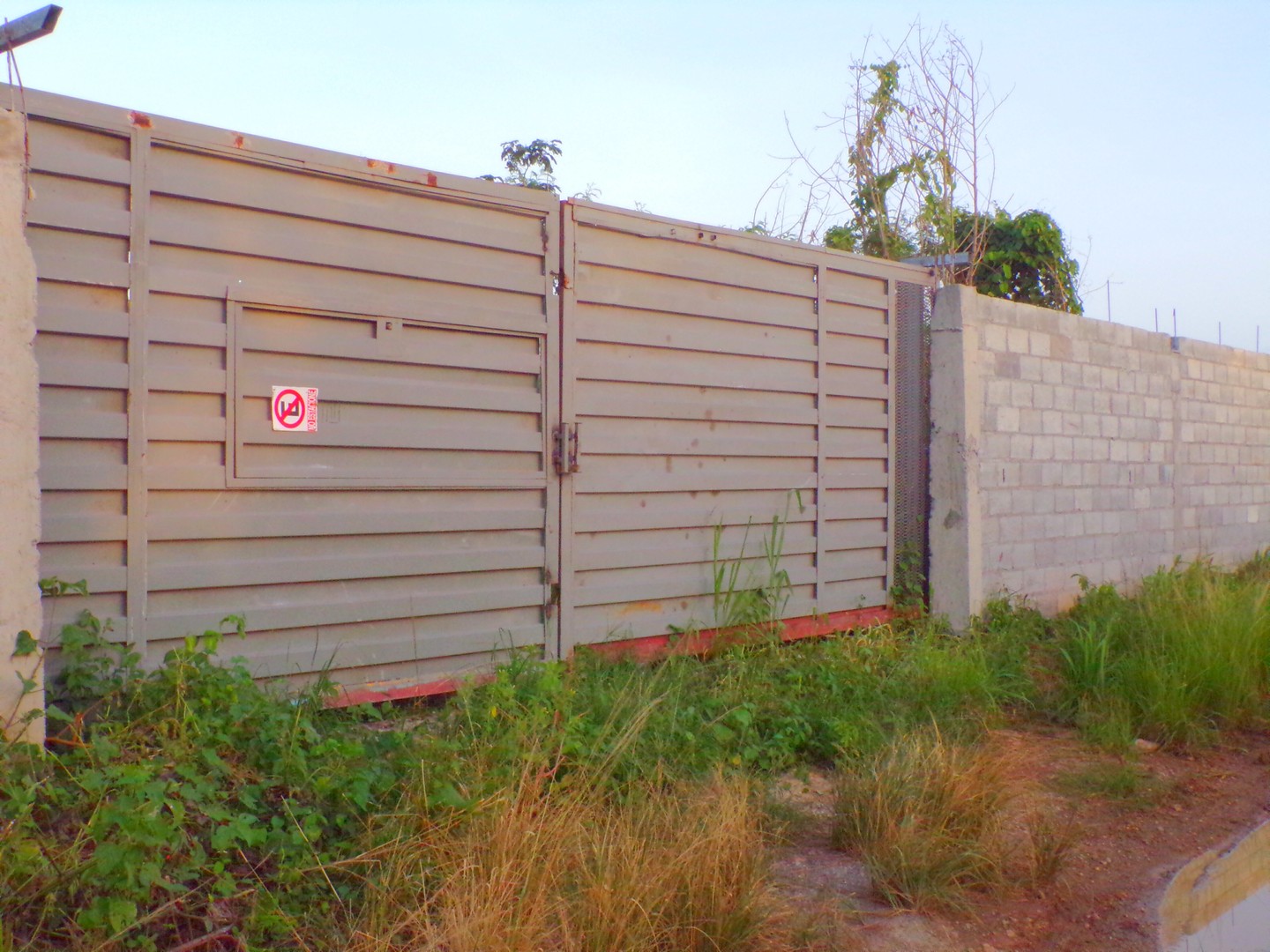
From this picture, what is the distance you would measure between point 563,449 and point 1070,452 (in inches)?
185

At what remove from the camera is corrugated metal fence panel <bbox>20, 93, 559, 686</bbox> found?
4141mm

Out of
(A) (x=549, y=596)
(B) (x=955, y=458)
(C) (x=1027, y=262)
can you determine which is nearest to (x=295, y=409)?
(A) (x=549, y=596)

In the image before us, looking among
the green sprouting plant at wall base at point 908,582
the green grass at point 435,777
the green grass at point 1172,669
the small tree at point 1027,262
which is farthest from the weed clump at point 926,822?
the small tree at point 1027,262

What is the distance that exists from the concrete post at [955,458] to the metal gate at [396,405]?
1008mm

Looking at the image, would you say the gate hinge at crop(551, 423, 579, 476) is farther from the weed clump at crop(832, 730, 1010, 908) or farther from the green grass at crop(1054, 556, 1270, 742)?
the green grass at crop(1054, 556, 1270, 742)

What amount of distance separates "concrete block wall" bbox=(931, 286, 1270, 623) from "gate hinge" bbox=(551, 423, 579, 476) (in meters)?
3.08

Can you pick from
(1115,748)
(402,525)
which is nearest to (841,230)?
(1115,748)

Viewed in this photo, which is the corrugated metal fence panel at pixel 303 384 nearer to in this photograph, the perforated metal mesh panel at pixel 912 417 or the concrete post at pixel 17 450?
the concrete post at pixel 17 450

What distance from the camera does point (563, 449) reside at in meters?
5.53

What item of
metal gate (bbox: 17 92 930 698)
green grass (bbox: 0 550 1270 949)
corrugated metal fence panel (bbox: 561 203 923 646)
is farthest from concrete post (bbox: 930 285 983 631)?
green grass (bbox: 0 550 1270 949)

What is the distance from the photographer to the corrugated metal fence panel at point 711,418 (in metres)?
5.73

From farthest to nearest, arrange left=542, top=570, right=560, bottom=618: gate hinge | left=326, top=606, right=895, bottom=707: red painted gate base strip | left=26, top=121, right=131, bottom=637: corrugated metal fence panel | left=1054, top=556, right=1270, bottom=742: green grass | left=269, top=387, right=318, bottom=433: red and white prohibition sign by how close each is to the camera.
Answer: left=1054, top=556, right=1270, bottom=742: green grass < left=542, top=570, right=560, bottom=618: gate hinge < left=326, top=606, right=895, bottom=707: red painted gate base strip < left=269, top=387, right=318, bottom=433: red and white prohibition sign < left=26, top=121, right=131, bottom=637: corrugated metal fence panel

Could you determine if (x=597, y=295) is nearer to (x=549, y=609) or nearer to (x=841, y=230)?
(x=549, y=609)

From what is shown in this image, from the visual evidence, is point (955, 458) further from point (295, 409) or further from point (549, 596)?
point (295, 409)
